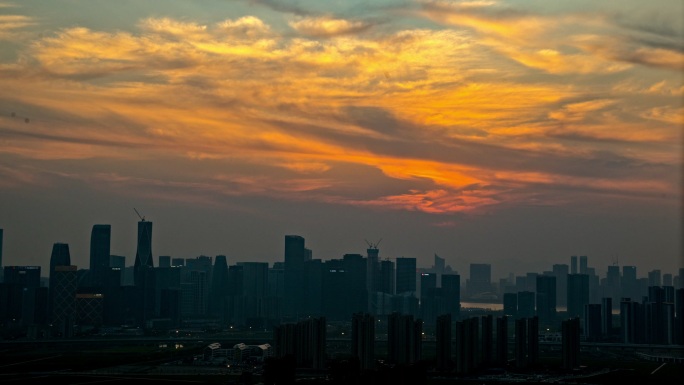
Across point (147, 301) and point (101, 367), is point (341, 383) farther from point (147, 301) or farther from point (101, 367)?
point (147, 301)

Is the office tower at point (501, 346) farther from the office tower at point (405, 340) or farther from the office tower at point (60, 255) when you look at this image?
the office tower at point (60, 255)

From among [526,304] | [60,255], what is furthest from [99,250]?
[526,304]

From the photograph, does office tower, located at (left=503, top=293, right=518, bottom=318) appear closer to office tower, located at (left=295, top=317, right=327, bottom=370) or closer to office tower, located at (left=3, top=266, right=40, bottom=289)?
office tower, located at (left=3, top=266, right=40, bottom=289)

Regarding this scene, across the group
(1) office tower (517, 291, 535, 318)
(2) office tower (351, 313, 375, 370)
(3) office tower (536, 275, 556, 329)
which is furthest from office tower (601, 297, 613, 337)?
(2) office tower (351, 313, 375, 370)

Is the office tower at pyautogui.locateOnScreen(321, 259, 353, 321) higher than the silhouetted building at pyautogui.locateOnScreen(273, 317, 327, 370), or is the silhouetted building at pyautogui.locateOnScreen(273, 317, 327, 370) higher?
the office tower at pyautogui.locateOnScreen(321, 259, 353, 321)

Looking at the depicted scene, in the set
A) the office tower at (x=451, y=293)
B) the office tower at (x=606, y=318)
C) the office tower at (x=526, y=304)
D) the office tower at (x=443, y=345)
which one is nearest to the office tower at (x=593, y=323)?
the office tower at (x=606, y=318)

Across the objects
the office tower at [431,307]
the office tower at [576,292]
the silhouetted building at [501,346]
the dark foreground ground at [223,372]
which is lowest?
the dark foreground ground at [223,372]

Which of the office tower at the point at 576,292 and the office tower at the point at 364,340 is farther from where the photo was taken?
the office tower at the point at 576,292
